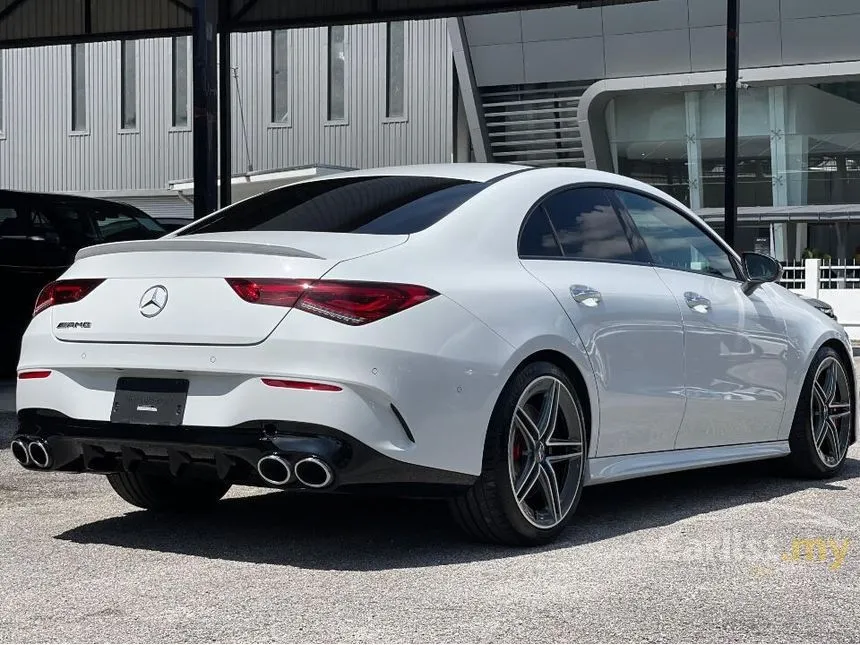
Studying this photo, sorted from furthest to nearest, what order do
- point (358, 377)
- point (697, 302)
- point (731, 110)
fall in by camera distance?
point (731, 110)
point (697, 302)
point (358, 377)

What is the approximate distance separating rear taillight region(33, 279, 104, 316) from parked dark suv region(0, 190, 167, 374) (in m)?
7.32

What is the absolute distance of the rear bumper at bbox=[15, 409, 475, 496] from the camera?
4.79 m

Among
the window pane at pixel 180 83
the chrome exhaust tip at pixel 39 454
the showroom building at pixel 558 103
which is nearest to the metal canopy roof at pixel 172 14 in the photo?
the chrome exhaust tip at pixel 39 454

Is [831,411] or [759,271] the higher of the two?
[759,271]

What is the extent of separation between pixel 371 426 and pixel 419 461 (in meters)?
0.22

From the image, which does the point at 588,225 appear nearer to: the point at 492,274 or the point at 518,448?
the point at 492,274

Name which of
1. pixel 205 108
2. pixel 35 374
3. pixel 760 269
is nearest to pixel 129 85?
pixel 205 108

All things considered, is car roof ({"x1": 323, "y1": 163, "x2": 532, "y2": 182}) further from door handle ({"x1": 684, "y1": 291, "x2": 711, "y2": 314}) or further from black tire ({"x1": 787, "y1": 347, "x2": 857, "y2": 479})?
black tire ({"x1": 787, "y1": 347, "x2": 857, "y2": 479})

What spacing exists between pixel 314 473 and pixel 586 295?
58.1 inches

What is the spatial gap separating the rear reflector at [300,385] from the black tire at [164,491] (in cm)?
122

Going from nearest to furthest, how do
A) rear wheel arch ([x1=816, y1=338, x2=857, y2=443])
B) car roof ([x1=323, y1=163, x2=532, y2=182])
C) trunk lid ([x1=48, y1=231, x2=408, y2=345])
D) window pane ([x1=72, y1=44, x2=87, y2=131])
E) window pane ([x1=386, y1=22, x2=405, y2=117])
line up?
trunk lid ([x1=48, y1=231, x2=408, y2=345]), car roof ([x1=323, y1=163, x2=532, y2=182]), rear wheel arch ([x1=816, y1=338, x2=857, y2=443]), window pane ([x1=386, y1=22, x2=405, y2=117]), window pane ([x1=72, y1=44, x2=87, y2=131])

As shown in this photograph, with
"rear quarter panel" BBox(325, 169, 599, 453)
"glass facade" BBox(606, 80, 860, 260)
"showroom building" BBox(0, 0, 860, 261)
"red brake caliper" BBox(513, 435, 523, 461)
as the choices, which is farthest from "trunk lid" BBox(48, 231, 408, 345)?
"glass facade" BBox(606, 80, 860, 260)

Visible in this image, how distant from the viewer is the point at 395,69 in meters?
37.0

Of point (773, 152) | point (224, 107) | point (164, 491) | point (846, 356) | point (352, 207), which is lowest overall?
point (164, 491)
